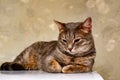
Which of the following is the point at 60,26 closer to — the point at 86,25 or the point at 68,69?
the point at 86,25

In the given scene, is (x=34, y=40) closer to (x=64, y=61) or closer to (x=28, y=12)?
(x=28, y=12)

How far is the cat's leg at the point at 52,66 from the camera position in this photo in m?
1.45

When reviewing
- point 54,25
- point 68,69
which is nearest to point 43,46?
point 54,25

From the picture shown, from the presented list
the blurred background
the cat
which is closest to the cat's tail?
the cat

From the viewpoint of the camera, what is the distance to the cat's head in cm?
146

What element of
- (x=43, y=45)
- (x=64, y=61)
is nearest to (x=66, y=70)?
(x=64, y=61)

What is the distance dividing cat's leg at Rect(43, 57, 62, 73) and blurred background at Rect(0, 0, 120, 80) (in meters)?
0.24

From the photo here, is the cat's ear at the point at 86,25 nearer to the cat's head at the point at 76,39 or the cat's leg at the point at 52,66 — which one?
the cat's head at the point at 76,39

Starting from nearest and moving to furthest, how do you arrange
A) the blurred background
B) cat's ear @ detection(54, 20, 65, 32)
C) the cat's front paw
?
the cat's front paw → cat's ear @ detection(54, 20, 65, 32) → the blurred background

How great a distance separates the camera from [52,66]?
57.2 inches

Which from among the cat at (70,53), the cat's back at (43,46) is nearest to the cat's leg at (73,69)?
the cat at (70,53)

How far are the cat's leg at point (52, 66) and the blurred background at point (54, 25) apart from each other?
236 mm

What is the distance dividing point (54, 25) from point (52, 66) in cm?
33

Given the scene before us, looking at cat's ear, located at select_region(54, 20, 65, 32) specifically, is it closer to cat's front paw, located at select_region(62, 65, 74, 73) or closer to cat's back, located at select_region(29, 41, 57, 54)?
cat's back, located at select_region(29, 41, 57, 54)
